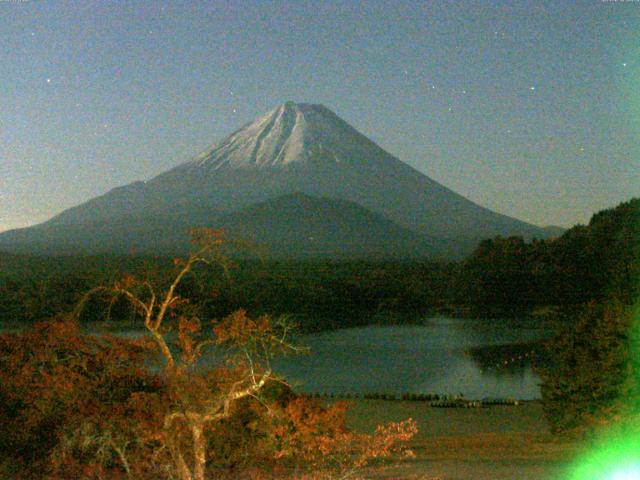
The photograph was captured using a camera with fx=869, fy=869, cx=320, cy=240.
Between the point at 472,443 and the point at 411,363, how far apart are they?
41.7ft

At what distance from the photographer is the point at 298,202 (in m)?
99.8

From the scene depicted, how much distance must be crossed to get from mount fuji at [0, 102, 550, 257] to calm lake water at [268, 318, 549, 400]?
182 ft

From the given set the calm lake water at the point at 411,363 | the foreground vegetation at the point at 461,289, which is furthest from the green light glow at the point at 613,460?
the foreground vegetation at the point at 461,289

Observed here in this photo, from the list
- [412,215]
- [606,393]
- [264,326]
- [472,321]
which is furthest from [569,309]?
[412,215]

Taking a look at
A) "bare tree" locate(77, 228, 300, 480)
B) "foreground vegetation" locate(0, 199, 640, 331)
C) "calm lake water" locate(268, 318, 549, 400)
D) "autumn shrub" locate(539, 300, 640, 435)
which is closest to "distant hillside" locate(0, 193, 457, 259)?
"foreground vegetation" locate(0, 199, 640, 331)

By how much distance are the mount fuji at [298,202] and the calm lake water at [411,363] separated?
2183 inches

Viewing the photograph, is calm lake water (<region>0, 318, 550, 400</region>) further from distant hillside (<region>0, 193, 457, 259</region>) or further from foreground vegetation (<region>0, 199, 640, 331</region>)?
distant hillside (<region>0, 193, 457, 259</region>)

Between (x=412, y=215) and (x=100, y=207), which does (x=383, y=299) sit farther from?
(x=100, y=207)

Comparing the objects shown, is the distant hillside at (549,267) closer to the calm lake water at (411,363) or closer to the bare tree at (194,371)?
the calm lake water at (411,363)

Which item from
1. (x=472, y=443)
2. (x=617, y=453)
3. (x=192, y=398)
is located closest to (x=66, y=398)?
(x=192, y=398)

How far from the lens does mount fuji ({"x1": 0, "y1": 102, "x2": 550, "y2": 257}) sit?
303 feet

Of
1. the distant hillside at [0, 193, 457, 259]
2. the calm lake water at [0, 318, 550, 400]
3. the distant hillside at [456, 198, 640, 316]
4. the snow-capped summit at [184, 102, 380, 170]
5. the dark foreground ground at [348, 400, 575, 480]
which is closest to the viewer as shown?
the dark foreground ground at [348, 400, 575, 480]

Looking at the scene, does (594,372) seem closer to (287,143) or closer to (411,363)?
(411,363)

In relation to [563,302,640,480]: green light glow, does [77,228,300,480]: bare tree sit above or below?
above
